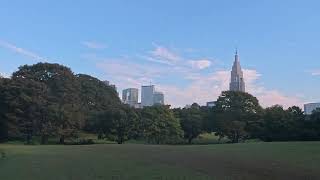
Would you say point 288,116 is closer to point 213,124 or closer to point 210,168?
point 213,124

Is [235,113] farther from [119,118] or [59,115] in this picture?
[59,115]

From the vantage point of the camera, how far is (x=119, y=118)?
73938mm

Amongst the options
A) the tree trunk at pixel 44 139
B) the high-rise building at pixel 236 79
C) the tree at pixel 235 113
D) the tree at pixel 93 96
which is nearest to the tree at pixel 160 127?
the tree at pixel 235 113

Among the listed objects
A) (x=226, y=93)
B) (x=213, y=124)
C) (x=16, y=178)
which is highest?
(x=226, y=93)

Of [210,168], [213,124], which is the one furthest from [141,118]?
[210,168]

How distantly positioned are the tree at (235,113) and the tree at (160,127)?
716cm

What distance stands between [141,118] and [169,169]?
55.1m

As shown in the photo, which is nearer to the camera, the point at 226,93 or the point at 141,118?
the point at 141,118

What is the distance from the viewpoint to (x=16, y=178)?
17922 millimetres

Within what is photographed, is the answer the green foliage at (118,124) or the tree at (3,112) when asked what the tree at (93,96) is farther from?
the tree at (3,112)

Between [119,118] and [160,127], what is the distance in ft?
23.3

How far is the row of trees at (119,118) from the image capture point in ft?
228

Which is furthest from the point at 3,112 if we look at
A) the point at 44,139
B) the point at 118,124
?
the point at 118,124

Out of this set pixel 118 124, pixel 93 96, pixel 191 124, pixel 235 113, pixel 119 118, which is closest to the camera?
pixel 118 124
